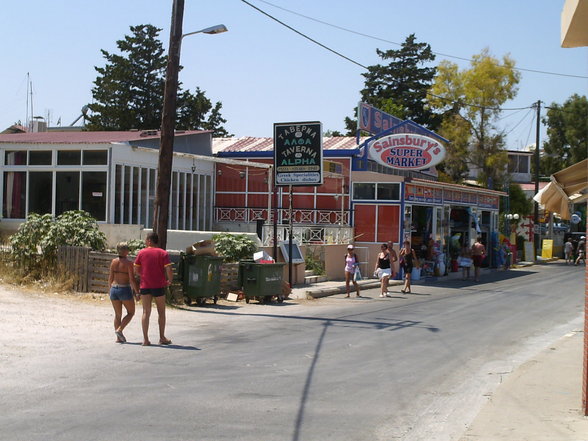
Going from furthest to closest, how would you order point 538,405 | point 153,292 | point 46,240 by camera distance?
point 46,240, point 153,292, point 538,405

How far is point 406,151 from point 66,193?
43.6 ft

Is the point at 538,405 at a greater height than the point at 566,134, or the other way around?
the point at 566,134

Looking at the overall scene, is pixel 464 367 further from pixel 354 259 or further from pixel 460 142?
pixel 460 142

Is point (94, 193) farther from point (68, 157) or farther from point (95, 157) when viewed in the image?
point (68, 157)

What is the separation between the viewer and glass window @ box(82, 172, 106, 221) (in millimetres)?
26391

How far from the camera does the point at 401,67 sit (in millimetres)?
71000

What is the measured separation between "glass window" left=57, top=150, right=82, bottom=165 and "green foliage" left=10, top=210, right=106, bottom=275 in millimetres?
7733

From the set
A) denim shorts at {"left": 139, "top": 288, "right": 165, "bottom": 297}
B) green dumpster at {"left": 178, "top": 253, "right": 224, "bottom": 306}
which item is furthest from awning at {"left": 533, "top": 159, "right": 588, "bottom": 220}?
green dumpster at {"left": 178, "top": 253, "right": 224, "bottom": 306}

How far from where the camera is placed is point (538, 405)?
841 centimetres

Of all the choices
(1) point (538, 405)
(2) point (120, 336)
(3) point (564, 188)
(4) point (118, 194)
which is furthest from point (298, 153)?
(1) point (538, 405)

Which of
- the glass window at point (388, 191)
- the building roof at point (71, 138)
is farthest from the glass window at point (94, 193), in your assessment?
the glass window at point (388, 191)

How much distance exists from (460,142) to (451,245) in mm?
20132

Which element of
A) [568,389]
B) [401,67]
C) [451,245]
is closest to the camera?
[568,389]

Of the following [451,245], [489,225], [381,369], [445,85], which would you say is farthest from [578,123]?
[381,369]
